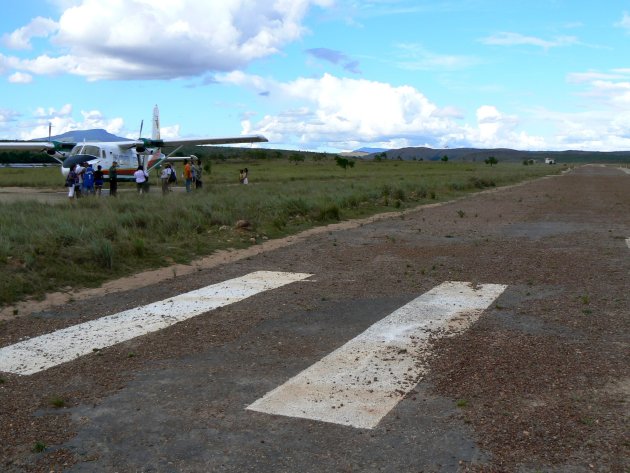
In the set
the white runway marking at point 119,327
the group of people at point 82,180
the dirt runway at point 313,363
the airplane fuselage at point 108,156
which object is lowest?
the white runway marking at point 119,327

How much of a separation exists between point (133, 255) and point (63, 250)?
1.25 metres

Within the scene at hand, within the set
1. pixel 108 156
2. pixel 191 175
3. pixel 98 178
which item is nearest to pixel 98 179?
pixel 98 178

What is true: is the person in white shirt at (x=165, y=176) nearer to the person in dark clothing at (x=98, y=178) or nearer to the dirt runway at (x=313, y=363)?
the person in dark clothing at (x=98, y=178)

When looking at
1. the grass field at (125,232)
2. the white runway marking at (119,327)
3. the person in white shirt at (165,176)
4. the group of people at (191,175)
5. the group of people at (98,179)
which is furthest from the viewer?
the group of people at (191,175)

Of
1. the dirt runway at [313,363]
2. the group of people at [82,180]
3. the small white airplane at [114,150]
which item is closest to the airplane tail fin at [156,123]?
the small white airplane at [114,150]

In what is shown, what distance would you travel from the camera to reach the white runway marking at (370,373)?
4.78m

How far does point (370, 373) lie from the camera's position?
5.61 m

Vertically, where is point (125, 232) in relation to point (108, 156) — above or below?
below

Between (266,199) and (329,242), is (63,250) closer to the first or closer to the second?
(329,242)

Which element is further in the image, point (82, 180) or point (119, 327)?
point (82, 180)

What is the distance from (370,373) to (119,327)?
10.0 feet

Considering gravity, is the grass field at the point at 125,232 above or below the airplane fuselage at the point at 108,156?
below

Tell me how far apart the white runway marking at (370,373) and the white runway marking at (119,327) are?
2164mm

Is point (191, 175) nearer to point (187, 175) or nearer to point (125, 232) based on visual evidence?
point (187, 175)
